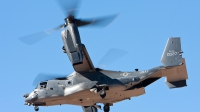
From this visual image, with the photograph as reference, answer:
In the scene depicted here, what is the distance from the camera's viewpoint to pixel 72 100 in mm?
80375

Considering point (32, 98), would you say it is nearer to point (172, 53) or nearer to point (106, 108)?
point (106, 108)

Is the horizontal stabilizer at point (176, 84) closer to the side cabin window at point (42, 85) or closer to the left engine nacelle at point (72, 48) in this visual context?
the left engine nacelle at point (72, 48)

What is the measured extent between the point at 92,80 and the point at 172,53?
729 cm

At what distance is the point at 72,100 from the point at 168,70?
876 centimetres

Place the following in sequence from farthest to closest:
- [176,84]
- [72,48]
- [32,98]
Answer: [32,98] → [176,84] → [72,48]

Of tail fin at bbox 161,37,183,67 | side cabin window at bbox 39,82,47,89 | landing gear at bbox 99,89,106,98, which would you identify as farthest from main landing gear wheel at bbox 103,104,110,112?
tail fin at bbox 161,37,183,67

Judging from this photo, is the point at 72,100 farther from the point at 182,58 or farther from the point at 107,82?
the point at 182,58

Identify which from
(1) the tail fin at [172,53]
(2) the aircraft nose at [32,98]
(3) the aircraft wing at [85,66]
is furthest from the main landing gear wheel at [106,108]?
(1) the tail fin at [172,53]

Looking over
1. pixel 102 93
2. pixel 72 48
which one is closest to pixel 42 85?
pixel 72 48

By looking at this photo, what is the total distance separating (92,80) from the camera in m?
80.1

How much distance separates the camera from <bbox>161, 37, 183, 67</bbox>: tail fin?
78.8m

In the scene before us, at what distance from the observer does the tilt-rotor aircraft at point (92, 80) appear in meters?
78.7

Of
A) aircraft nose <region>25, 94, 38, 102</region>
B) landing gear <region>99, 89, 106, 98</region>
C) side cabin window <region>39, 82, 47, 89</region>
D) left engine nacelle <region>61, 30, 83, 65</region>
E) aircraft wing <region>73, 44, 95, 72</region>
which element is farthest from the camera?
side cabin window <region>39, 82, 47, 89</region>

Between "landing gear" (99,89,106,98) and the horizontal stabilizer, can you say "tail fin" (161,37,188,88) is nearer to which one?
the horizontal stabilizer
